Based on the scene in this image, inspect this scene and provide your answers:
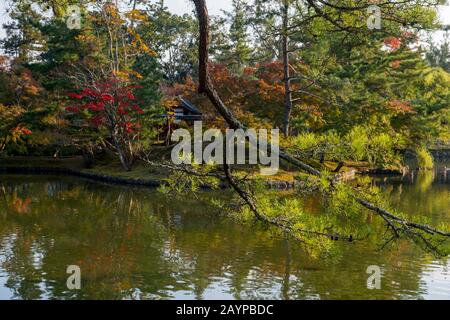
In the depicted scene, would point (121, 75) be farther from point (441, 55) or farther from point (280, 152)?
point (441, 55)

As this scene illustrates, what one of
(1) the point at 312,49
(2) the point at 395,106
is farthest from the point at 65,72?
(2) the point at 395,106

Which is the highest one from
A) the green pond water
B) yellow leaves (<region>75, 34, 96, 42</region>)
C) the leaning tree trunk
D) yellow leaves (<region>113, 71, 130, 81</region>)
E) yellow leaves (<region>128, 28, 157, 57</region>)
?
yellow leaves (<region>75, 34, 96, 42</region>)

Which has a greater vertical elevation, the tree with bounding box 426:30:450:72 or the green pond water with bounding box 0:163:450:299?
the tree with bounding box 426:30:450:72

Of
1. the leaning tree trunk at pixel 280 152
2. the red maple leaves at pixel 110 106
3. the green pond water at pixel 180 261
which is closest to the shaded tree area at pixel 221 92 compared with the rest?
the red maple leaves at pixel 110 106

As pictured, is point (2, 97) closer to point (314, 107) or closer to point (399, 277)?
point (314, 107)

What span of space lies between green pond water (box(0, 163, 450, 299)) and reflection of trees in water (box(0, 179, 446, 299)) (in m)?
0.02

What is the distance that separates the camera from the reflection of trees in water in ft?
24.9

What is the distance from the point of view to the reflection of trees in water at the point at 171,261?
7.58 meters

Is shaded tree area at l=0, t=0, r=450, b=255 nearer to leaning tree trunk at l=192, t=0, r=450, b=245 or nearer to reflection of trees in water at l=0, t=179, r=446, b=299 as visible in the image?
reflection of trees in water at l=0, t=179, r=446, b=299

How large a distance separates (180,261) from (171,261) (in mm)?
150

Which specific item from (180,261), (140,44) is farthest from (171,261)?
(140,44)

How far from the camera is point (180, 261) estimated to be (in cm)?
909

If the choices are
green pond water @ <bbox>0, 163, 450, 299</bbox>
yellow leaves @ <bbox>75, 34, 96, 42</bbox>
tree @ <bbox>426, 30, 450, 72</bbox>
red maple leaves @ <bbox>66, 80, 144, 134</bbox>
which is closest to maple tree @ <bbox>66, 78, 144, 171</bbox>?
red maple leaves @ <bbox>66, 80, 144, 134</bbox>
